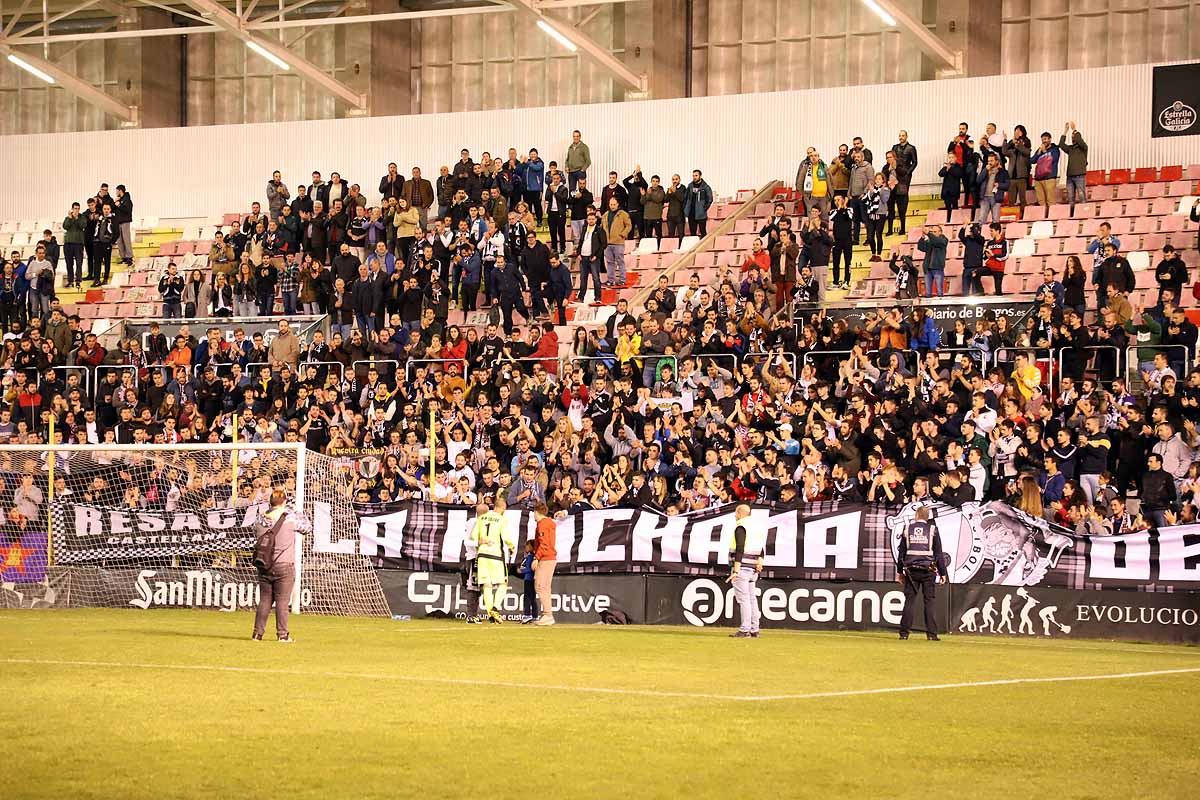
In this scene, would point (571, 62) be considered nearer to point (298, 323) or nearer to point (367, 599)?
point (298, 323)

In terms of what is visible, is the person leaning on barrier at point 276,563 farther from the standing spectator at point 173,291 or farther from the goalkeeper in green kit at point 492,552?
the standing spectator at point 173,291

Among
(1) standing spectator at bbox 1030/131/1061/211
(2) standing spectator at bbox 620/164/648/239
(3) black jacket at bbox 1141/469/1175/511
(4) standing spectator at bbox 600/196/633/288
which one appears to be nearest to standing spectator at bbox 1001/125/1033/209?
(1) standing spectator at bbox 1030/131/1061/211

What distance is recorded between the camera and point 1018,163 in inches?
1353

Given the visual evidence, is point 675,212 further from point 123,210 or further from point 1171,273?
point 123,210

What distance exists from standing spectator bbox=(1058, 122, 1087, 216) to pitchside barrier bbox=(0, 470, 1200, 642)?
13.4 meters

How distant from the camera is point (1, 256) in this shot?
40.7 m

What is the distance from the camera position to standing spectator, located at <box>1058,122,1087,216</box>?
3425 cm

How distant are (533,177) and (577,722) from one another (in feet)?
85.6

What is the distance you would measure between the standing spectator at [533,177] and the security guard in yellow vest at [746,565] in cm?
1748

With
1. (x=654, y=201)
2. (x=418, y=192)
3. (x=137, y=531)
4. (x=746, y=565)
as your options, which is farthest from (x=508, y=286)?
(x=746, y=565)

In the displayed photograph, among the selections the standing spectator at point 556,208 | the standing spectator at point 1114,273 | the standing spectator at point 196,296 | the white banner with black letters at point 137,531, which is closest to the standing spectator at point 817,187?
the standing spectator at point 556,208

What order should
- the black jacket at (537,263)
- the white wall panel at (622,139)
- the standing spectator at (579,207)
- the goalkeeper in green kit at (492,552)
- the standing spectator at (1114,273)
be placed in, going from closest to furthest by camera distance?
the goalkeeper in green kit at (492,552) < the standing spectator at (1114,273) < the black jacket at (537,263) < the standing spectator at (579,207) < the white wall panel at (622,139)

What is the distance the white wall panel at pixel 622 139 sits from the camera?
37344mm

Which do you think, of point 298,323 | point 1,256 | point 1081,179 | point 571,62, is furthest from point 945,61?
point 1,256
